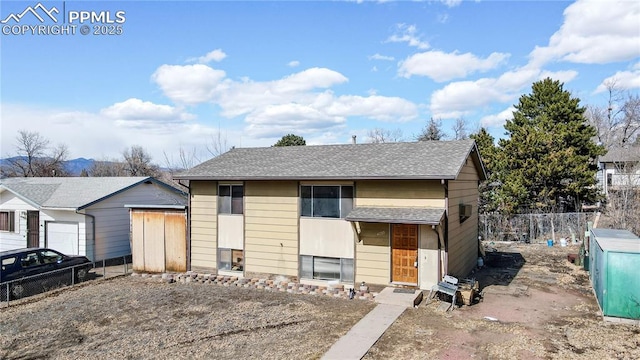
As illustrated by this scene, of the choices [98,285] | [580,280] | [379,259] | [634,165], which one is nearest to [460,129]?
[634,165]

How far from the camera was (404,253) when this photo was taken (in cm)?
1243

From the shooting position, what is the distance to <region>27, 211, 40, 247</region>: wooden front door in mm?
19000

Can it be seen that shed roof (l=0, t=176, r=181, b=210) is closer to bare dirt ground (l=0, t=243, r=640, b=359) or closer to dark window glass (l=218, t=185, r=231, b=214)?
bare dirt ground (l=0, t=243, r=640, b=359)

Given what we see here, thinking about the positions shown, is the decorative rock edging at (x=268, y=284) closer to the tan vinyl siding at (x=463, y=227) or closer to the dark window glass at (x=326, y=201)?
the dark window glass at (x=326, y=201)

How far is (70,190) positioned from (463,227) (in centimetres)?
1803

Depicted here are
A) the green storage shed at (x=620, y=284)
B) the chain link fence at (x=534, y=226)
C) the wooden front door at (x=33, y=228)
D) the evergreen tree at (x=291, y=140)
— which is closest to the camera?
the green storage shed at (x=620, y=284)

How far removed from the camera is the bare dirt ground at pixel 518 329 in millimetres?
8008

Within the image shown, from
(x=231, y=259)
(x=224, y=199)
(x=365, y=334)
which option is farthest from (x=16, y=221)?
(x=365, y=334)

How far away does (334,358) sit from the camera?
25.6 ft

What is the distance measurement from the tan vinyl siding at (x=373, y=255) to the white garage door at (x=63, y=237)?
13024 millimetres

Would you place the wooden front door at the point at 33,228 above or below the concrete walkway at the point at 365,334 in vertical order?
above

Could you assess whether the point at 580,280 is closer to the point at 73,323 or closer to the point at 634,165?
the point at 73,323

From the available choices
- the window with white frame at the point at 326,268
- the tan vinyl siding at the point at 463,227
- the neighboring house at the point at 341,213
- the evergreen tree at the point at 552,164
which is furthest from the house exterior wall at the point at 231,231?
the evergreen tree at the point at 552,164

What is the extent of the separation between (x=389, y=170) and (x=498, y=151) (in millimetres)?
16409
